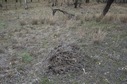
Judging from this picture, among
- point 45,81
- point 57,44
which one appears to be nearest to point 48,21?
point 57,44

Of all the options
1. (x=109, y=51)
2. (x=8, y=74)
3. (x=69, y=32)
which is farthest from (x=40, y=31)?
(x=8, y=74)

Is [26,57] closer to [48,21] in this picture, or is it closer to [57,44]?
[57,44]

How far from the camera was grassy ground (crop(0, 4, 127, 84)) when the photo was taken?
5.09m

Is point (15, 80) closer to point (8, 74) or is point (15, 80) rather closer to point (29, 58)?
point (8, 74)

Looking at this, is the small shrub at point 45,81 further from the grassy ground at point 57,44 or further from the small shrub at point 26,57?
the small shrub at point 26,57

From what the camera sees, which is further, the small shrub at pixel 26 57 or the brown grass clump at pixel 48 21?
the brown grass clump at pixel 48 21

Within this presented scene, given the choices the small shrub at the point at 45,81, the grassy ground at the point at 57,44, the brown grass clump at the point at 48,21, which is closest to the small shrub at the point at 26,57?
the grassy ground at the point at 57,44

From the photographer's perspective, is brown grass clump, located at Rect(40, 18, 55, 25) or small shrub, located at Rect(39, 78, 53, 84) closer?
small shrub, located at Rect(39, 78, 53, 84)

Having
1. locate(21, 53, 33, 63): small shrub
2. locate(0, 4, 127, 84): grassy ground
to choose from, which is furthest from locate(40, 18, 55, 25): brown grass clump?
locate(21, 53, 33, 63): small shrub

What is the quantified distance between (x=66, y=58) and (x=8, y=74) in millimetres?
1562

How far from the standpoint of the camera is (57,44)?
7.69 meters

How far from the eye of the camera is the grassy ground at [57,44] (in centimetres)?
509

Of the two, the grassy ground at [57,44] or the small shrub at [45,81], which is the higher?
the grassy ground at [57,44]

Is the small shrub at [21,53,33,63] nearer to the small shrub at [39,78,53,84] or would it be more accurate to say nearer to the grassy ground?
the grassy ground
